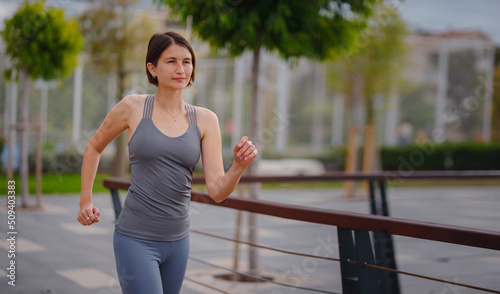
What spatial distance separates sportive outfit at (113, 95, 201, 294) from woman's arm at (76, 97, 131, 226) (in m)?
0.08

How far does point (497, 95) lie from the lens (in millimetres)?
24016

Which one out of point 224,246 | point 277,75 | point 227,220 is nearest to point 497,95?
point 277,75

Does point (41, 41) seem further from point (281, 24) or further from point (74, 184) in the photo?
point (74, 184)

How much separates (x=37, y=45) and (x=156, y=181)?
6.76 m

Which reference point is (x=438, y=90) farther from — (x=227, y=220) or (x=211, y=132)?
(x=211, y=132)

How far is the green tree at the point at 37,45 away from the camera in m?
7.87

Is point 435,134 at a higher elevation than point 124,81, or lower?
lower

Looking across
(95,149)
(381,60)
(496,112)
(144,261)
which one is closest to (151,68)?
(95,149)

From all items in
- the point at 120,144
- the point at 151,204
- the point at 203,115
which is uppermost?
the point at 203,115

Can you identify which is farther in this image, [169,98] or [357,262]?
[357,262]

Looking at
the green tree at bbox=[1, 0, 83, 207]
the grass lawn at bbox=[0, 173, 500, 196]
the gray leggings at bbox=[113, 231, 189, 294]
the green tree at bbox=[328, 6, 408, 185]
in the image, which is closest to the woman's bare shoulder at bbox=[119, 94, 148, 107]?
the gray leggings at bbox=[113, 231, 189, 294]

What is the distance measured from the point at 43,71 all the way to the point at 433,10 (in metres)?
18.1

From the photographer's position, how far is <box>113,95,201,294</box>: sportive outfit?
190 centimetres

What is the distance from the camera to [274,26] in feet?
15.7
